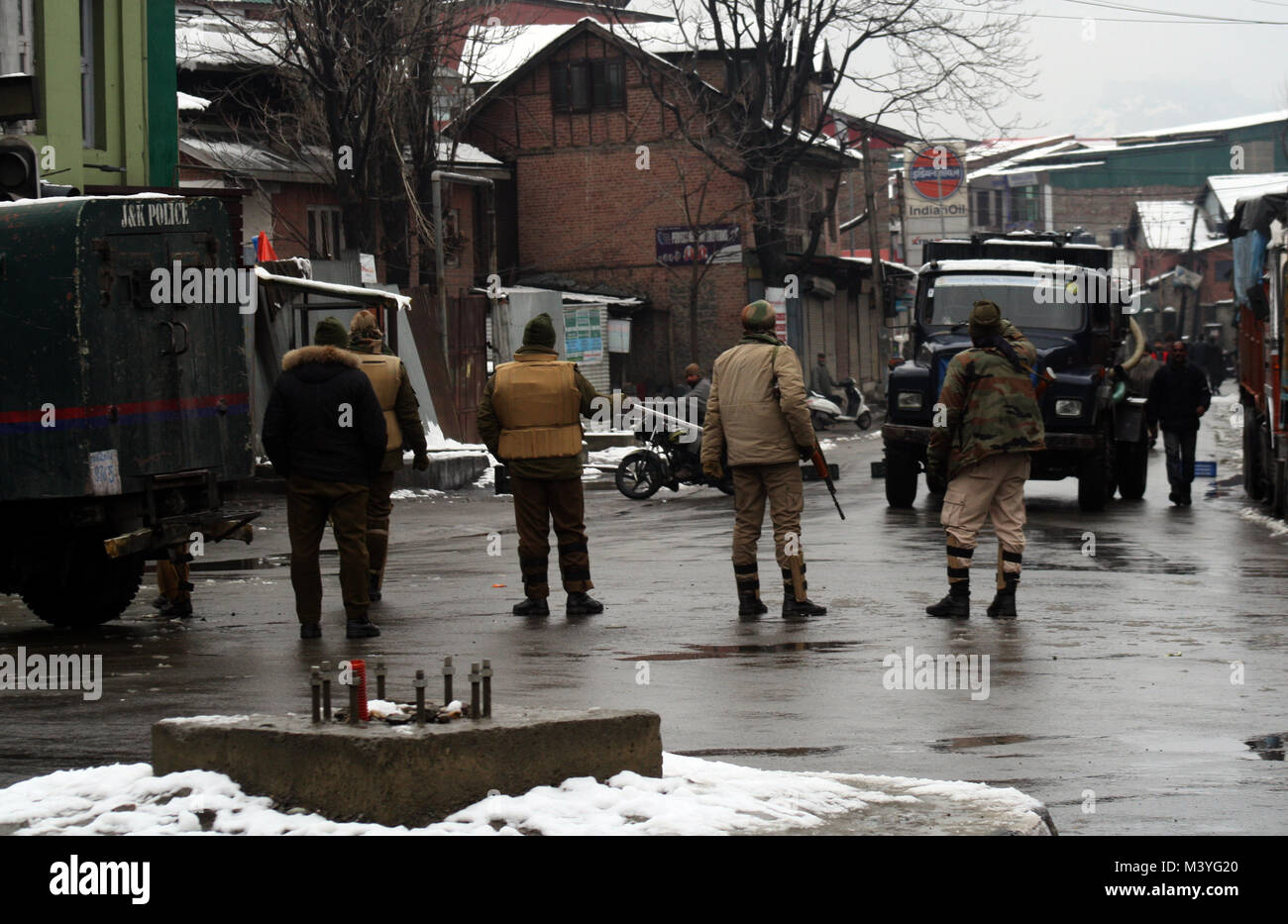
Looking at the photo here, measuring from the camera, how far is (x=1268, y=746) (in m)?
7.14

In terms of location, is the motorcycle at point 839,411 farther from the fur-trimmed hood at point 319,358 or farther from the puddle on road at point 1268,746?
the puddle on road at point 1268,746

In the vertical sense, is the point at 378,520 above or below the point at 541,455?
below

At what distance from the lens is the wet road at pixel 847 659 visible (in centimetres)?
684

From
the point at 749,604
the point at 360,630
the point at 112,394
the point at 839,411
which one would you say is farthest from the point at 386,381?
the point at 839,411

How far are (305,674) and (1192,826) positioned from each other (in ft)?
15.8

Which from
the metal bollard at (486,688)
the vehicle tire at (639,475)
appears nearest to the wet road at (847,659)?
the metal bollard at (486,688)

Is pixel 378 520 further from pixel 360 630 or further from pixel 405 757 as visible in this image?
pixel 405 757

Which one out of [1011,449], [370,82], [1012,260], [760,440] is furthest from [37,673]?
[370,82]

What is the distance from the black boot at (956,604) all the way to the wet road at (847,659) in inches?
5.1

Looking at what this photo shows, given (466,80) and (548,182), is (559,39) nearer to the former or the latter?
(548,182)

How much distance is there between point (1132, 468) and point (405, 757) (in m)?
17.9

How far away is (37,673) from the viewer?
30.9 feet

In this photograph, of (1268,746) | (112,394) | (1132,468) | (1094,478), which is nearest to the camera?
(1268,746)
